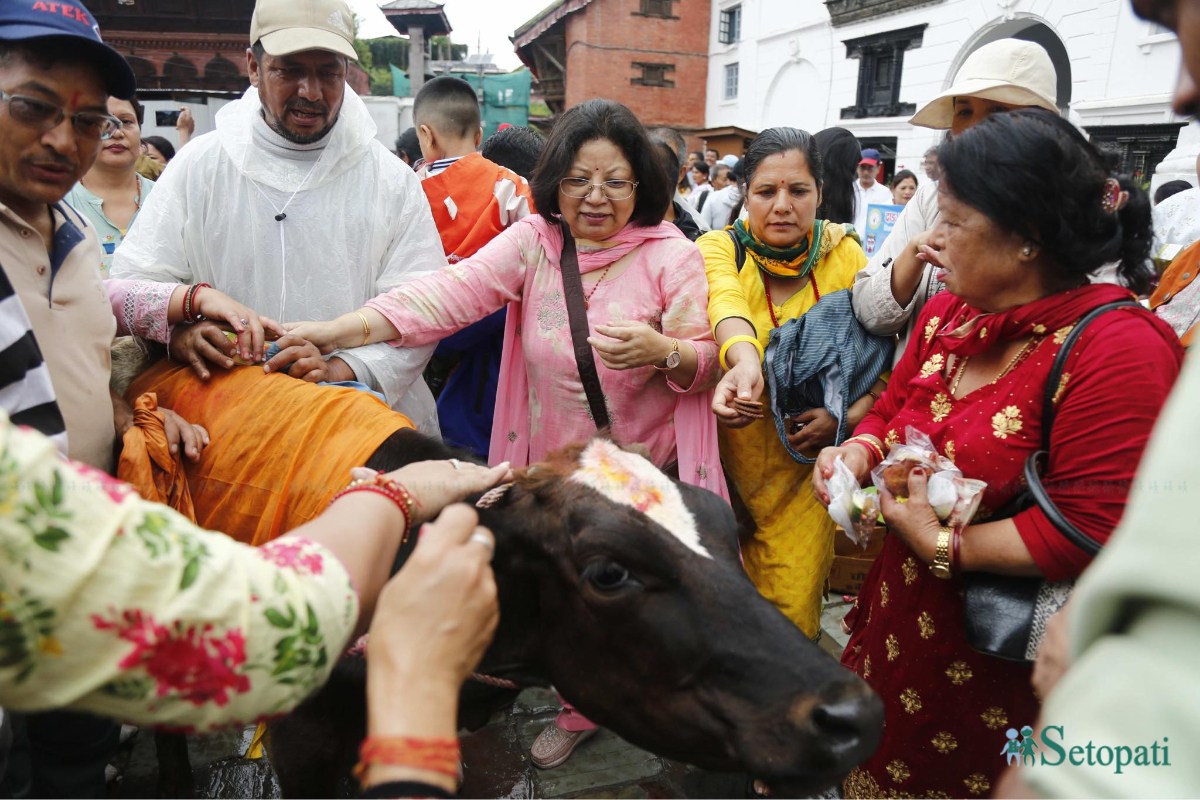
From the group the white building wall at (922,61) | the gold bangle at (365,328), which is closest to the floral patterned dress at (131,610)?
the gold bangle at (365,328)

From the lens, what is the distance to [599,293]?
3.08 m

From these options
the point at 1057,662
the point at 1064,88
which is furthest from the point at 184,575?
the point at 1064,88

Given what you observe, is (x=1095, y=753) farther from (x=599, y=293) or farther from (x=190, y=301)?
(x=190, y=301)

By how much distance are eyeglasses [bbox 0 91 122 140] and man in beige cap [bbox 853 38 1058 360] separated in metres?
2.55

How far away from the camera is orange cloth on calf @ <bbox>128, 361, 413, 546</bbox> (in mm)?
2154

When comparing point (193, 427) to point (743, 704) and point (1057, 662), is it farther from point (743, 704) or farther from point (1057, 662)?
point (1057, 662)

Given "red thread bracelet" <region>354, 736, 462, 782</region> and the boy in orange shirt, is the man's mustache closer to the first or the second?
the boy in orange shirt

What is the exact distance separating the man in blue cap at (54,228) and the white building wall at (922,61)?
5.03m

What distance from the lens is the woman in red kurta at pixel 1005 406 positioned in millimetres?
1867

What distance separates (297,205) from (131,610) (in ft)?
7.66

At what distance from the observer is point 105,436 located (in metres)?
2.15

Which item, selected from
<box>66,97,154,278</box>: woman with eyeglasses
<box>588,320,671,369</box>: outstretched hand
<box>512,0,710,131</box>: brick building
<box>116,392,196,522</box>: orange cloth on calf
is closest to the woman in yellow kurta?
<box>588,320,671,369</box>: outstretched hand

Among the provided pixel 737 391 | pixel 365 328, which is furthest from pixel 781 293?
pixel 365 328

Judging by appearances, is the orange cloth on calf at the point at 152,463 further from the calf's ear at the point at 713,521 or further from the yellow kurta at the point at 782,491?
the yellow kurta at the point at 782,491
